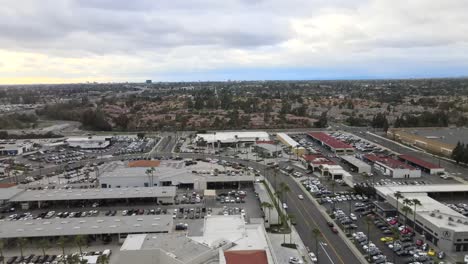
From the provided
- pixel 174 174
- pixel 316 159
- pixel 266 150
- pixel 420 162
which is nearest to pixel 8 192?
pixel 174 174

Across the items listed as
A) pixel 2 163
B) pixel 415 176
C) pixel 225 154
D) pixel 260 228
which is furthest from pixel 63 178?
pixel 415 176

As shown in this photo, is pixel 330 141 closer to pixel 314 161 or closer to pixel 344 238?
pixel 314 161

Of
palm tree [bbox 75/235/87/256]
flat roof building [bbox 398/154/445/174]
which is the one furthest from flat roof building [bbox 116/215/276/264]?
flat roof building [bbox 398/154/445/174]

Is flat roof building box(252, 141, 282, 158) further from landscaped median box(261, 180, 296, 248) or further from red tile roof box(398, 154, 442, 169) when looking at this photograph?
landscaped median box(261, 180, 296, 248)

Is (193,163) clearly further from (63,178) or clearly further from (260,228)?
(260,228)

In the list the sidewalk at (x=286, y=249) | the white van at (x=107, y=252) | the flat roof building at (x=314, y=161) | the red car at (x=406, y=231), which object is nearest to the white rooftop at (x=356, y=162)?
the flat roof building at (x=314, y=161)

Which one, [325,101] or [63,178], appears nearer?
[63,178]
